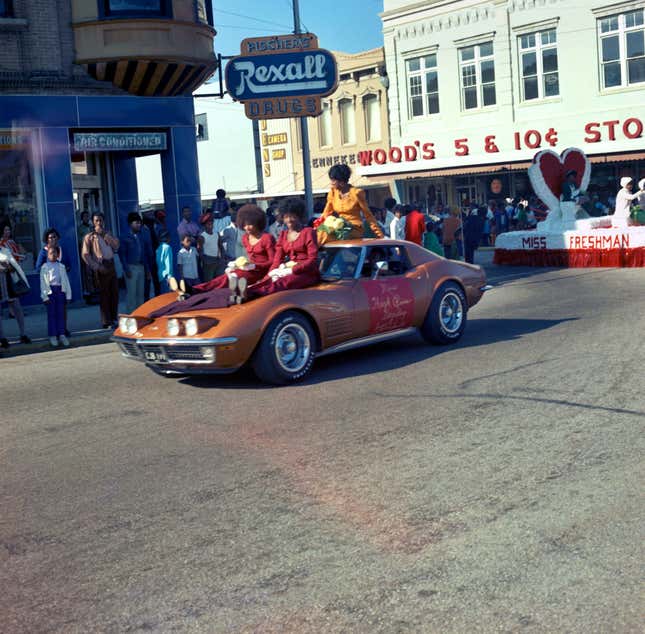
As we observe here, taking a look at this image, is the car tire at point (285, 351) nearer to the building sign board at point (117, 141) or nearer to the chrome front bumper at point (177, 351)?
the chrome front bumper at point (177, 351)

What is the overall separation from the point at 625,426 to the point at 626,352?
300 centimetres

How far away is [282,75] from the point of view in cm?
2077

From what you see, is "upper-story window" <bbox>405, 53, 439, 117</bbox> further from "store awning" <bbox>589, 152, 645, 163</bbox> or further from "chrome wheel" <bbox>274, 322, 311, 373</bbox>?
"chrome wheel" <bbox>274, 322, 311, 373</bbox>

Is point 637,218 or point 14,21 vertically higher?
point 14,21

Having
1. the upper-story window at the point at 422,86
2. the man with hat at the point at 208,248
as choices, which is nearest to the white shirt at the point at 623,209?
the man with hat at the point at 208,248

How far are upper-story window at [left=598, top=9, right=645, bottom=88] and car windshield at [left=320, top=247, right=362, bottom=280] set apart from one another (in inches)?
1000

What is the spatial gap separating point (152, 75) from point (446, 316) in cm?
1062

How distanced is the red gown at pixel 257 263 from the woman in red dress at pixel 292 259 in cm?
15

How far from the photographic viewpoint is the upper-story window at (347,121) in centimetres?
4534

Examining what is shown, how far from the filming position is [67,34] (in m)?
18.2

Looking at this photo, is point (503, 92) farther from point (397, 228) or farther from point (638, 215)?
point (397, 228)

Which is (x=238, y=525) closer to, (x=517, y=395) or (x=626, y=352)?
(x=517, y=395)

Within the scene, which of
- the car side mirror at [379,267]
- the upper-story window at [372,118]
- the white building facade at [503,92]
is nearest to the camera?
the car side mirror at [379,267]

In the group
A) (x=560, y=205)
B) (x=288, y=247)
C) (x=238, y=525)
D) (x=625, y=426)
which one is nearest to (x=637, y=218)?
(x=560, y=205)
